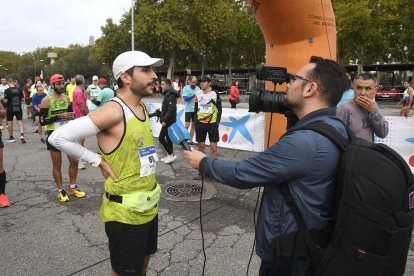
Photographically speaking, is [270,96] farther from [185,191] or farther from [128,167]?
[185,191]

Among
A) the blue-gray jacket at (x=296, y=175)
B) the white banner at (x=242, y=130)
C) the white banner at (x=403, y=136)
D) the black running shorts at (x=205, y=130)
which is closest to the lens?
the blue-gray jacket at (x=296, y=175)

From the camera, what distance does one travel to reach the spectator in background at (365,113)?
11.9 ft

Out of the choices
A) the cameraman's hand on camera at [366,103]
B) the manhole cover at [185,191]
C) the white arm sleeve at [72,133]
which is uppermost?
the cameraman's hand on camera at [366,103]

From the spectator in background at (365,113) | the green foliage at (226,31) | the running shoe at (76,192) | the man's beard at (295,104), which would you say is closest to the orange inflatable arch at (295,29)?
the spectator in background at (365,113)

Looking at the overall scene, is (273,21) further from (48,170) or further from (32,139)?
(32,139)

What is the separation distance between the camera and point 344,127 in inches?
68.1

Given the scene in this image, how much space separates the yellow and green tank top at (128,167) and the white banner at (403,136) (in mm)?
5834

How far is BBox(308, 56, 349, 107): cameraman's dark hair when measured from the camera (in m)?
1.74

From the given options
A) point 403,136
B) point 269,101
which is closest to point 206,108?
point 403,136

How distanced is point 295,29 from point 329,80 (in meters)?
2.22

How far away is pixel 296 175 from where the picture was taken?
1.59 m

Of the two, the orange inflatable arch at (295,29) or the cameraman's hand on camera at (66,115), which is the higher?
the orange inflatable arch at (295,29)

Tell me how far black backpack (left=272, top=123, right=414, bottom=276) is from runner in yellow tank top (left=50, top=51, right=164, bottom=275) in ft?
4.31

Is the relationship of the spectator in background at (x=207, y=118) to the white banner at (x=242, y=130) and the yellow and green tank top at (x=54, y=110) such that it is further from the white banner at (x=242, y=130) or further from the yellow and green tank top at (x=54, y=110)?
the yellow and green tank top at (x=54, y=110)
